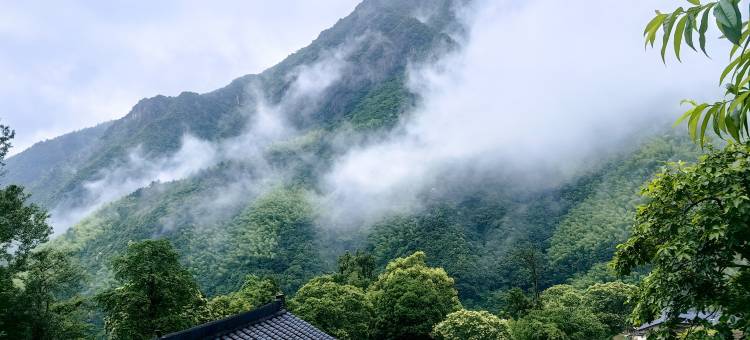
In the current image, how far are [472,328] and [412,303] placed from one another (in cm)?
828

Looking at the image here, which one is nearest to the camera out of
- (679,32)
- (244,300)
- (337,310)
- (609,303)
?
(679,32)

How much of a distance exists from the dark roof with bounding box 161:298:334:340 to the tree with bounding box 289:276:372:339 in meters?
30.2

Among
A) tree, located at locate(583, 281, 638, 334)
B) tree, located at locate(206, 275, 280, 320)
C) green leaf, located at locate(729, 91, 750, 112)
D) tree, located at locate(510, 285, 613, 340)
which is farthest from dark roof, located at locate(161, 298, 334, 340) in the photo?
tree, located at locate(583, 281, 638, 334)

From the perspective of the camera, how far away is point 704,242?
7598mm

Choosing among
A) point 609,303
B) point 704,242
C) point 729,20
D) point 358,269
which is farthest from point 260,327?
point 358,269

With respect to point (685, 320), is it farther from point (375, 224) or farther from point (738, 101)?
point (375, 224)

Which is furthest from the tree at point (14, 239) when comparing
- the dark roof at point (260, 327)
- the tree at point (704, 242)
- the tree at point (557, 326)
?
the tree at point (557, 326)

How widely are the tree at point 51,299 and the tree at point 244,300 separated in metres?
8.57

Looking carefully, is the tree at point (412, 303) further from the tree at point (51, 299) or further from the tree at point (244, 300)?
the tree at point (51, 299)

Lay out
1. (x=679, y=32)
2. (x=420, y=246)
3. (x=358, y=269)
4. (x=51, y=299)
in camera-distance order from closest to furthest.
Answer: (x=679, y=32), (x=51, y=299), (x=358, y=269), (x=420, y=246)

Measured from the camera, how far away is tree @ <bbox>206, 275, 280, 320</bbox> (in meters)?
39.8

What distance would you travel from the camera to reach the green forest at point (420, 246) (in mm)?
7664

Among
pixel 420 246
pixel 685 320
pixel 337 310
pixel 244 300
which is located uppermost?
pixel 420 246

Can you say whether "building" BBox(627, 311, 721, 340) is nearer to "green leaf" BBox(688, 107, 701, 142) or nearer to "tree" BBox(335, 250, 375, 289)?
"green leaf" BBox(688, 107, 701, 142)
